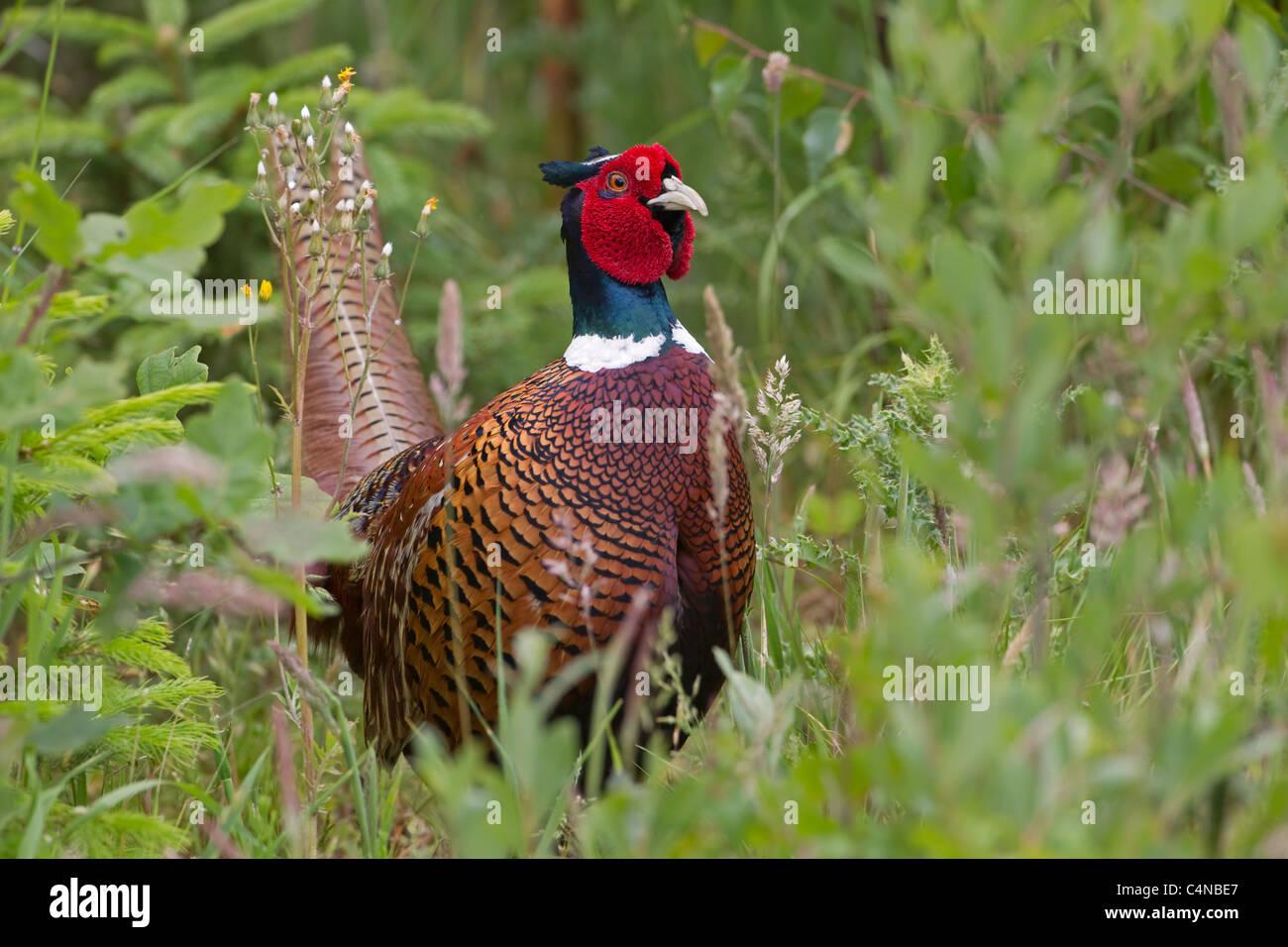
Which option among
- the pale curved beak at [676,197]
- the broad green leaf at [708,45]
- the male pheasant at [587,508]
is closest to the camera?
the male pheasant at [587,508]

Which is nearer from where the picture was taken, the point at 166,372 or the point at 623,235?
the point at 166,372

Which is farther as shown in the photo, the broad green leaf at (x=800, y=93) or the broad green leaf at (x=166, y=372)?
the broad green leaf at (x=800, y=93)

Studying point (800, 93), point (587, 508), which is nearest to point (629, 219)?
point (587, 508)

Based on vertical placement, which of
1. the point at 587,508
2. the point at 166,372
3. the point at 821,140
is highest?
the point at 821,140

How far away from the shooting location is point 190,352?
202 centimetres

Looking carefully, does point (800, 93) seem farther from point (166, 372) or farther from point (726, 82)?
point (166, 372)

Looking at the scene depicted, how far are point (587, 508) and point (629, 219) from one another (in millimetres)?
610

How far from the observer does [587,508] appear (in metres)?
2.29

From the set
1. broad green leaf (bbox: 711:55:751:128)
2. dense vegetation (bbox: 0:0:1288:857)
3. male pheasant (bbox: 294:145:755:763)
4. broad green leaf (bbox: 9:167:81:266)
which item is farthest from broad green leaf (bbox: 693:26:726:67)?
broad green leaf (bbox: 9:167:81:266)

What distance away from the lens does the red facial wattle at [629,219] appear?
98.4 inches

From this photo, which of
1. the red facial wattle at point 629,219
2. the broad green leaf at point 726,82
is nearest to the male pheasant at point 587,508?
the red facial wattle at point 629,219

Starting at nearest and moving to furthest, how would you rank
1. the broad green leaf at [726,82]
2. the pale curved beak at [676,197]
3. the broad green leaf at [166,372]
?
→ the broad green leaf at [166,372] < the pale curved beak at [676,197] < the broad green leaf at [726,82]

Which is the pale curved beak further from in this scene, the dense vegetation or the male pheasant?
the dense vegetation

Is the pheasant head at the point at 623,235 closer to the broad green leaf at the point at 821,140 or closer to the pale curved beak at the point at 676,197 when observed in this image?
the pale curved beak at the point at 676,197
